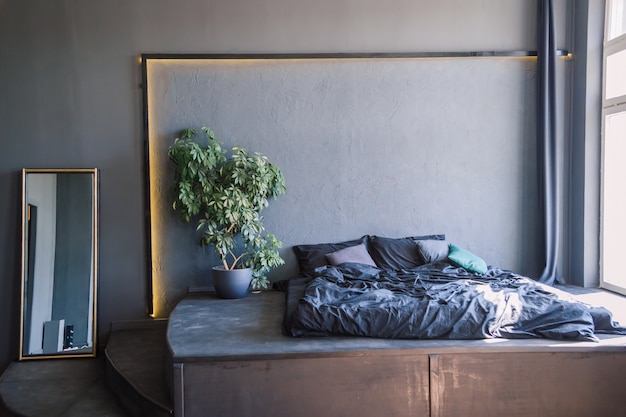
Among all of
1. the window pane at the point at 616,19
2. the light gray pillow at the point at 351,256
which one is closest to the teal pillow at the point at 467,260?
the light gray pillow at the point at 351,256

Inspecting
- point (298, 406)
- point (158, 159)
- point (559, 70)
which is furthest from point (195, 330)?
point (559, 70)

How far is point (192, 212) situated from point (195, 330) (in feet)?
4.02

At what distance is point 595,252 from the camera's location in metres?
4.95

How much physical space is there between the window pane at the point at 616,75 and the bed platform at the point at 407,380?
2781mm

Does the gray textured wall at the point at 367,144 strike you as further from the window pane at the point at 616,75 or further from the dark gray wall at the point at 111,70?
the window pane at the point at 616,75

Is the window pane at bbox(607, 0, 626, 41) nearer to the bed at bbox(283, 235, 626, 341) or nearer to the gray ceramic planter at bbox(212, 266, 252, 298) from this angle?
the bed at bbox(283, 235, 626, 341)

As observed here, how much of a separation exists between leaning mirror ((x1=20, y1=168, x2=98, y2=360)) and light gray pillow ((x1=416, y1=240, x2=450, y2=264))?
296 cm

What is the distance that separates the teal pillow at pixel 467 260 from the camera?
453cm

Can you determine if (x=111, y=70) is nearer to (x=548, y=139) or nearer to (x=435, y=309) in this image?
(x=435, y=309)

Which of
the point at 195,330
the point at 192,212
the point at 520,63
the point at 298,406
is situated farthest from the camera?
the point at 520,63

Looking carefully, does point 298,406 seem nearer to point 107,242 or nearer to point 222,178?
point 222,178

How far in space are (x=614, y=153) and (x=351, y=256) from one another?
2.67 m

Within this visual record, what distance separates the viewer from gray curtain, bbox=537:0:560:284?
4.90 meters

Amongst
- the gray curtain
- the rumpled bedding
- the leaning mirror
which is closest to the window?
the gray curtain
